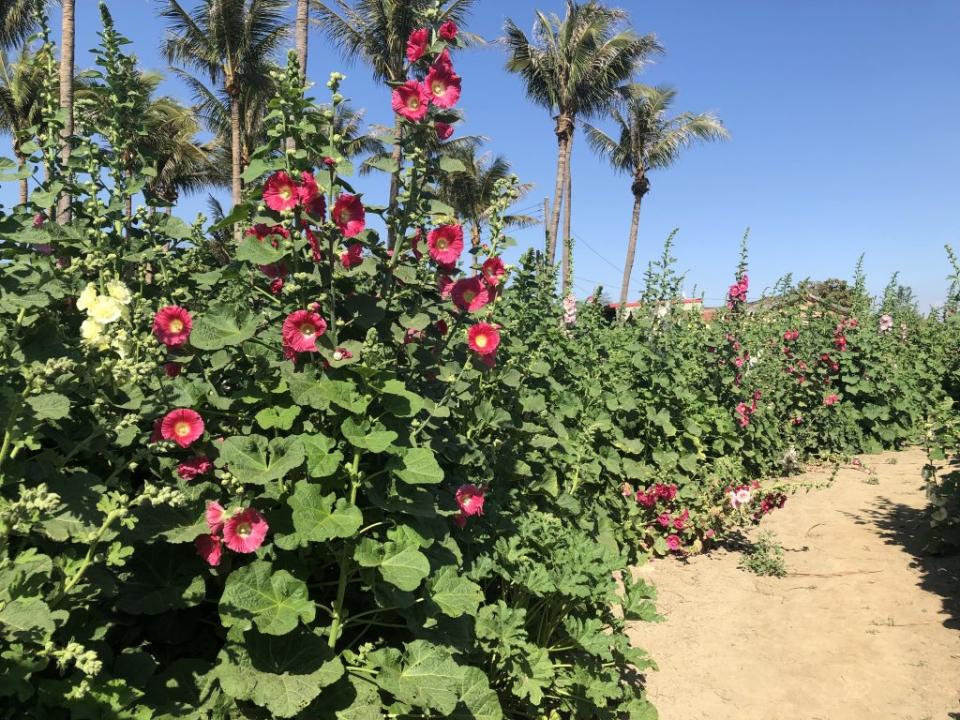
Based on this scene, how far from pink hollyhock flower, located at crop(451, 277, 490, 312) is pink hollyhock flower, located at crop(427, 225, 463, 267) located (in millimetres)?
159

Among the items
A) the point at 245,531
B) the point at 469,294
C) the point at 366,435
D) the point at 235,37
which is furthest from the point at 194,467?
the point at 235,37

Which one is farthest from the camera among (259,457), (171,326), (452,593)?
(452,593)

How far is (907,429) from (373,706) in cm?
877

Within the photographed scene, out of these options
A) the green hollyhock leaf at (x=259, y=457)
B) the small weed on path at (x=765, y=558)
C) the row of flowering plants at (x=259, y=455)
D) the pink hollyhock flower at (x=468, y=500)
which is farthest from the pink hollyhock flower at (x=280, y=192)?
the small weed on path at (x=765, y=558)

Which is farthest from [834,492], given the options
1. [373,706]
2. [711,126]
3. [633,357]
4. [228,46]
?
[711,126]

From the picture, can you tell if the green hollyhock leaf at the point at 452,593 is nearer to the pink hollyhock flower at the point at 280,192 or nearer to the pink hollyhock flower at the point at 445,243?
the pink hollyhock flower at the point at 445,243

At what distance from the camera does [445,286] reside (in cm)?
235

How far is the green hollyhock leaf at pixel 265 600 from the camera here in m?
1.61

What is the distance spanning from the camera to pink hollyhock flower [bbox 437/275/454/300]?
230cm

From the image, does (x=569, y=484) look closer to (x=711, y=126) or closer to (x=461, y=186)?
(x=711, y=126)

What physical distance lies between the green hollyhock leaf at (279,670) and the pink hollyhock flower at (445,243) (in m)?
1.23

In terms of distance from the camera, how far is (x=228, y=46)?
63.0ft

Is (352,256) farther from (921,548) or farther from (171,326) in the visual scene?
(921,548)

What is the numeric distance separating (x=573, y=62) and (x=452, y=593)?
22.7m
